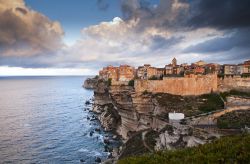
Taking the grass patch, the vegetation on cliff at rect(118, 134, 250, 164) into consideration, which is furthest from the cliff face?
the vegetation on cliff at rect(118, 134, 250, 164)

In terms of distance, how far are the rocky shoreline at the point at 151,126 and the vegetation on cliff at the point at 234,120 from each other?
4944 millimetres

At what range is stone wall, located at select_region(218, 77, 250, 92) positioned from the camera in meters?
62.3

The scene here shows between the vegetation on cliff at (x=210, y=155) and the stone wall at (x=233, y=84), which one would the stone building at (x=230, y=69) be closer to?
the stone wall at (x=233, y=84)

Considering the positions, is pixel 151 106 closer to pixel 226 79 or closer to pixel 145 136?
pixel 145 136

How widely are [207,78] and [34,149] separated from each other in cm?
3973

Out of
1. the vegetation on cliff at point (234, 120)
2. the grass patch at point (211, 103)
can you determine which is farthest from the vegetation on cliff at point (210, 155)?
the grass patch at point (211, 103)

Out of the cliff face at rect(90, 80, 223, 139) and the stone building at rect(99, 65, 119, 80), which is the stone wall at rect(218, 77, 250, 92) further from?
the stone building at rect(99, 65, 119, 80)

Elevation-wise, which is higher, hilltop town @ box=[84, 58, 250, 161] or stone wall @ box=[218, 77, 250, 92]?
stone wall @ box=[218, 77, 250, 92]

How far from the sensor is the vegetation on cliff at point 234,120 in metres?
40.2

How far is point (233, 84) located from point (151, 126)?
2334 centimetres

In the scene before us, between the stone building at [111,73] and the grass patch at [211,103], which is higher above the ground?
the stone building at [111,73]

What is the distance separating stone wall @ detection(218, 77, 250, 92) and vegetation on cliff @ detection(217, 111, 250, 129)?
1791 cm

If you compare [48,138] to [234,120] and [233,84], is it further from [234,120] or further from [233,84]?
[233,84]

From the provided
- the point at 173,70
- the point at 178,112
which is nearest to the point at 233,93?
the point at 178,112
